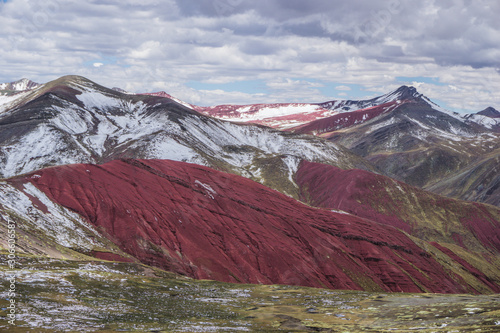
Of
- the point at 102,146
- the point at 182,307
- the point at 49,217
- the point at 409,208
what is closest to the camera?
the point at 182,307

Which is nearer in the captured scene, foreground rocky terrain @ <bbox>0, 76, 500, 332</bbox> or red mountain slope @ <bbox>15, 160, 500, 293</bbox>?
foreground rocky terrain @ <bbox>0, 76, 500, 332</bbox>

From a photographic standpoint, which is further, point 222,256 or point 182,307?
point 222,256

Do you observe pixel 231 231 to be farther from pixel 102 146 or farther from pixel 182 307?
pixel 102 146

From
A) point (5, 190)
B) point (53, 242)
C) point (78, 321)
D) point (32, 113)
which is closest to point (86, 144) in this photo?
point (32, 113)

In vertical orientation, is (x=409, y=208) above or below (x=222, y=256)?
below

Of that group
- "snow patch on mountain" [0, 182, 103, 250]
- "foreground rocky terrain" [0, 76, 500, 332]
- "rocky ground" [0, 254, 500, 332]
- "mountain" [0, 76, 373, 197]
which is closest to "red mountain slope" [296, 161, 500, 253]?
"foreground rocky terrain" [0, 76, 500, 332]

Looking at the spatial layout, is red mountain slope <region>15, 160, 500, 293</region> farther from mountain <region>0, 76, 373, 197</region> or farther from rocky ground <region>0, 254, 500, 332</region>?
mountain <region>0, 76, 373, 197</region>

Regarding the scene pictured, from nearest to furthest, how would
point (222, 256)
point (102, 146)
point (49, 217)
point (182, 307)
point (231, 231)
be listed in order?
point (182, 307) → point (49, 217) → point (222, 256) → point (231, 231) → point (102, 146)

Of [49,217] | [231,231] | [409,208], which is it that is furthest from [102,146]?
[49,217]
